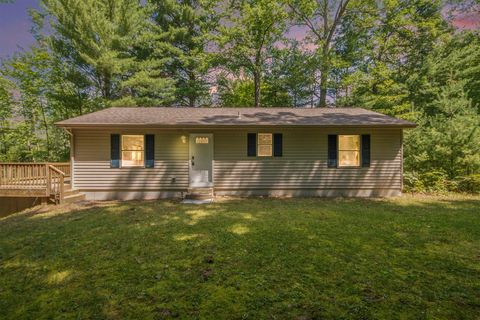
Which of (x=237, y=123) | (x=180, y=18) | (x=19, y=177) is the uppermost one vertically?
(x=180, y=18)

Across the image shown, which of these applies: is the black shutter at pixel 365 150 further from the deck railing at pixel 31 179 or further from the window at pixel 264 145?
the deck railing at pixel 31 179

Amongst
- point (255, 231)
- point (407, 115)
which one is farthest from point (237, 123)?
point (407, 115)

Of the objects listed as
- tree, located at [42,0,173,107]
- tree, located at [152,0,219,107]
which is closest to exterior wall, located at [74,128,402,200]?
tree, located at [42,0,173,107]

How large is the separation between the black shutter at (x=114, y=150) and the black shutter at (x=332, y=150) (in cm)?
859

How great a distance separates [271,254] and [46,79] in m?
20.3

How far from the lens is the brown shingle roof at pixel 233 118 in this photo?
354 inches

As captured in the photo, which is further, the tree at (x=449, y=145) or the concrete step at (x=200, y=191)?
the tree at (x=449, y=145)

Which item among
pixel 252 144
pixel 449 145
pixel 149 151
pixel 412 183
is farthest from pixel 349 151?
pixel 149 151

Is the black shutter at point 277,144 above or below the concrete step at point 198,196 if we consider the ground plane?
above

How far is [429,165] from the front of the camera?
11.0 metres

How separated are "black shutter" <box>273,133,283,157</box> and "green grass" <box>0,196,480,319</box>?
358 centimetres

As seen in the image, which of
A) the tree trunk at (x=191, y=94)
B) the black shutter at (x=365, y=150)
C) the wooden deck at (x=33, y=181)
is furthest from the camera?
the tree trunk at (x=191, y=94)

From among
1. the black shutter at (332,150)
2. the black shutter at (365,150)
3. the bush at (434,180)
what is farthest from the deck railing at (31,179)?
the bush at (434,180)

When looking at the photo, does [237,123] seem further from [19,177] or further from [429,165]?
[429,165]
